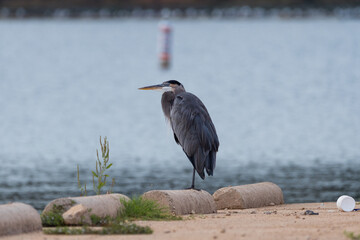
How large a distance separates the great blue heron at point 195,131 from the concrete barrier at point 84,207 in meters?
2.29

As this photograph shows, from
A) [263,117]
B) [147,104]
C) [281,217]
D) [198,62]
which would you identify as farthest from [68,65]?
[281,217]

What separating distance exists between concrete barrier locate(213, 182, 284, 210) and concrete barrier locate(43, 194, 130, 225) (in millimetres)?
2587

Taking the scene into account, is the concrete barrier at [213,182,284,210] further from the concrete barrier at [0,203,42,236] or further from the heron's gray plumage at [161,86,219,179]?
the concrete barrier at [0,203,42,236]

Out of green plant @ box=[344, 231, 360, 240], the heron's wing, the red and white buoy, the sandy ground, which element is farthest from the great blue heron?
the red and white buoy

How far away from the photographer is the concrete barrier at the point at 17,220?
9242 mm

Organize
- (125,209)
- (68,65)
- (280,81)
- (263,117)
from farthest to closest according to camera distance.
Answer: (68,65)
(280,81)
(263,117)
(125,209)

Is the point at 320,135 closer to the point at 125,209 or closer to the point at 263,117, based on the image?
the point at 263,117

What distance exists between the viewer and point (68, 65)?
78.1m

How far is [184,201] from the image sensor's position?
37.9 feet

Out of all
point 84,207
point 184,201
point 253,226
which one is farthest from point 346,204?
point 84,207

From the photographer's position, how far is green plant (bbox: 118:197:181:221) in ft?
35.3

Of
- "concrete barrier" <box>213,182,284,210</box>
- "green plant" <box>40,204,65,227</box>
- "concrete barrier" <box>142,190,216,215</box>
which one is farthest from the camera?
"concrete barrier" <box>213,182,284,210</box>

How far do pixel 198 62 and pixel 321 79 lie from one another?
2290 cm

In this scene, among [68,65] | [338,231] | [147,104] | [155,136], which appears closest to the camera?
[338,231]
